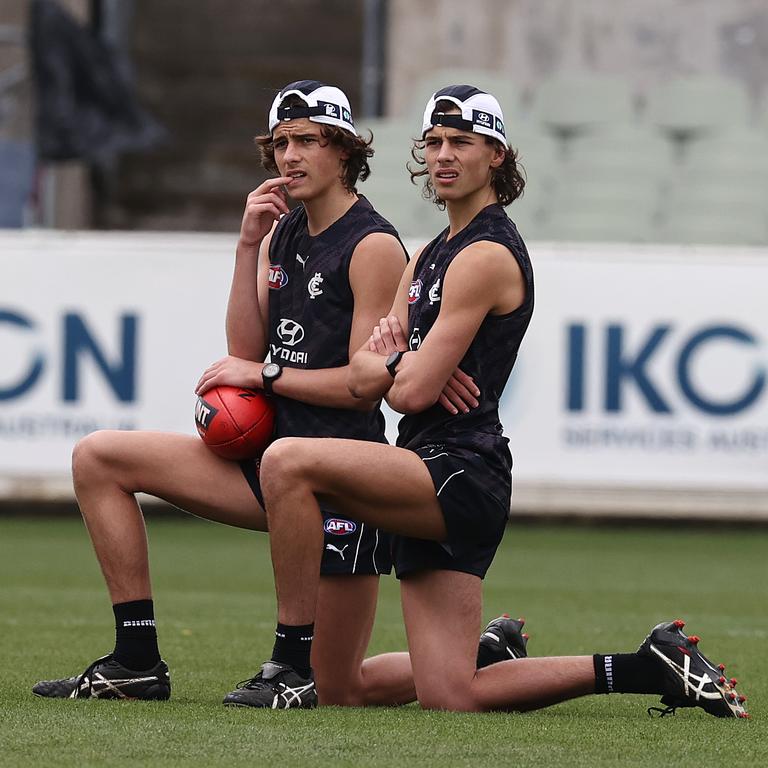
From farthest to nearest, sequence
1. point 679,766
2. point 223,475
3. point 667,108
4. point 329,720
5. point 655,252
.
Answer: point 667,108 → point 655,252 → point 223,475 → point 329,720 → point 679,766

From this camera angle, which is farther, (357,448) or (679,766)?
(357,448)

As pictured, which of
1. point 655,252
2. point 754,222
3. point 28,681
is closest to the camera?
point 28,681

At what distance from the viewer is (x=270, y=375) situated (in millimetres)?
5887

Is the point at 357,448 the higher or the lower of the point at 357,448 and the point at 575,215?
the lower

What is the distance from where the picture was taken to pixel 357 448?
17.8 ft

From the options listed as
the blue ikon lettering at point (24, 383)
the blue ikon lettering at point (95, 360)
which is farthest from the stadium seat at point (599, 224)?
the blue ikon lettering at point (24, 383)

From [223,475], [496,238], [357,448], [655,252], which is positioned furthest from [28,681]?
[655,252]

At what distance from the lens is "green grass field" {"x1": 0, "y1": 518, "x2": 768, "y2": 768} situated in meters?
4.85

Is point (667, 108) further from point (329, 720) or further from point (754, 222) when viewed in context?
point (329, 720)

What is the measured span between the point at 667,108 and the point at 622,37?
1214 millimetres

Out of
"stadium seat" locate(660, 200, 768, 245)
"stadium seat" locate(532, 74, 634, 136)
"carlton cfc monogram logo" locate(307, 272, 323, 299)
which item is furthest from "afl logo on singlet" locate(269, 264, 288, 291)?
"stadium seat" locate(532, 74, 634, 136)

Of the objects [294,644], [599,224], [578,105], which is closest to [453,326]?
[294,644]

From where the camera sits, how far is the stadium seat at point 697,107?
16641 mm

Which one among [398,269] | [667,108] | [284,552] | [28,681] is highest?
[667,108]
